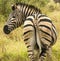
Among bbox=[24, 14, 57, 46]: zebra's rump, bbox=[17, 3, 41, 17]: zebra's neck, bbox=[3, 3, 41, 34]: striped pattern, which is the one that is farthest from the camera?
bbox=[3, 3, 41, 34]: striped pattern

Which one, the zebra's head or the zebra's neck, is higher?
the zebra's neck

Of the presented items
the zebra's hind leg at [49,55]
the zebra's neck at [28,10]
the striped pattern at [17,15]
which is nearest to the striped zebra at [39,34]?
the zebra's hind leg at [49,55]

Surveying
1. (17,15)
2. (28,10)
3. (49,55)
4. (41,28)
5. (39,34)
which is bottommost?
(49,55)

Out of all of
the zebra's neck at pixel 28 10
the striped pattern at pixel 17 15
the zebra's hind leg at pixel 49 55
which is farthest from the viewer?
the striped pattern at pixel 17 15

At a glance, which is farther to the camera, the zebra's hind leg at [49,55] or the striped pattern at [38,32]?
the zebra's hind leg at [49,55]

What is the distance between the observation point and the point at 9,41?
30.8 ft

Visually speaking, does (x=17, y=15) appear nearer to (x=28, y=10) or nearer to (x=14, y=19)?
(x=14, y=19)

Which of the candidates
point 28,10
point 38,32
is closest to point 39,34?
point 38,32

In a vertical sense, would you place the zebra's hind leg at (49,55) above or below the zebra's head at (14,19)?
below

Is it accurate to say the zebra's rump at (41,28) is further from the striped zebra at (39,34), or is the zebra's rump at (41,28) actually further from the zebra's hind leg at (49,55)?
the zebra's hind leg at (49,55)

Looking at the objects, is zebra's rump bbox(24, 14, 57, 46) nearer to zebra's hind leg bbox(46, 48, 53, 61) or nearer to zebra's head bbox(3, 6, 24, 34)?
zebra's hind leg bbox(46, 48, 53, 61)

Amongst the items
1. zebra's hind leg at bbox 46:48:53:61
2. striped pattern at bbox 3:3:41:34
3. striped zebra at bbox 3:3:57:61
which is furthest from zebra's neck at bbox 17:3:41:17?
zebra's hind leg at bbox 46:48:53:61

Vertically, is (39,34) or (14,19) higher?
(14,19)

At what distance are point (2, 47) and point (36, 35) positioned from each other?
2546 mm
